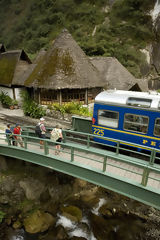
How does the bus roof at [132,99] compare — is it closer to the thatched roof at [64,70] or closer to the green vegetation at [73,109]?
the green vegetation at [73,109]

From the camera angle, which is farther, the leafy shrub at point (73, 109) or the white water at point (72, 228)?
the leafy shrub at point (73, 109)

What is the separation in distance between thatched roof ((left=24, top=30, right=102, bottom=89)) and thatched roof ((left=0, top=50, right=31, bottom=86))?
426cm

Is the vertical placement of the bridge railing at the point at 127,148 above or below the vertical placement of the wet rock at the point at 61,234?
above

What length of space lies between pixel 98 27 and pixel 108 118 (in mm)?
37945

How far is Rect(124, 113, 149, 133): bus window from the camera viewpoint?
30.1ft

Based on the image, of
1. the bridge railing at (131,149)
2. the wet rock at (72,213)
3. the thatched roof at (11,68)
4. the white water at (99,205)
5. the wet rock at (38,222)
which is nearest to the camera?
the bridge railing at (131,149)

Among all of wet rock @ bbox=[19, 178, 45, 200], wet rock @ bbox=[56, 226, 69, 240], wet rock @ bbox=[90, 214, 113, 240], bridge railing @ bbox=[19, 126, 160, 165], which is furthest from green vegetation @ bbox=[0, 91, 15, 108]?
wet rock @ bbox=[90, 214, 113, 240]

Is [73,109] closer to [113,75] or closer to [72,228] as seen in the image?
[72,228]

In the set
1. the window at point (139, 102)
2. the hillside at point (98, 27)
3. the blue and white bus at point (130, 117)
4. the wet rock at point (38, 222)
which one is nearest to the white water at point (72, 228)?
the wet rock at point (38, 222)

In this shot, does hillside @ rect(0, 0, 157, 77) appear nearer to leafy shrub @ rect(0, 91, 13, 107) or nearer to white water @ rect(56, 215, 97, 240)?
leafy shrub @ rect(0, 91, 13, 107)

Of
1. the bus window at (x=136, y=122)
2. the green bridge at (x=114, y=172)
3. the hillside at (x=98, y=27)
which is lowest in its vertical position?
the green bridge at (x=114, y=172)

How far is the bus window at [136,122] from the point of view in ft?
30.1

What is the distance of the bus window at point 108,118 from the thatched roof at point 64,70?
26.6 ft

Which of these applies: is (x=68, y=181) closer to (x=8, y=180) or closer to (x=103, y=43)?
(x=8, y=180)
